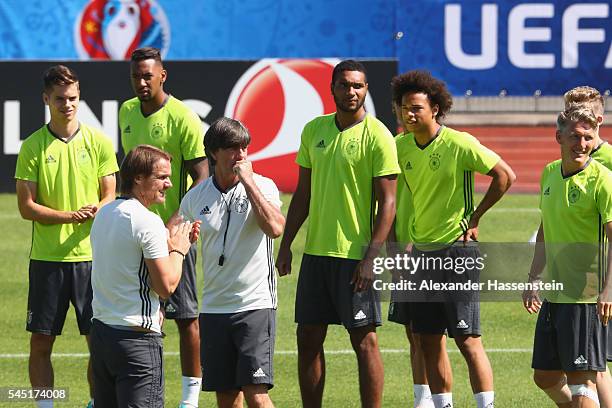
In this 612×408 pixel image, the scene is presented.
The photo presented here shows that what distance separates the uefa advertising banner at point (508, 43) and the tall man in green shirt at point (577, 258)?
42.7 ft

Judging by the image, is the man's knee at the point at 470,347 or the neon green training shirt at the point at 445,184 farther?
the neon green training shirt at the point at 445,184

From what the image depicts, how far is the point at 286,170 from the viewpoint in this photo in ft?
60.7

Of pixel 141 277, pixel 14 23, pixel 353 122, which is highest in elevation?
pixel 14 23

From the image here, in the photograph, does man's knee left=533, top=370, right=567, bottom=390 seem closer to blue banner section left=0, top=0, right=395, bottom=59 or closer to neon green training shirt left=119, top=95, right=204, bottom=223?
neon green training shirt left=119, top=95, right=204, bottom=223

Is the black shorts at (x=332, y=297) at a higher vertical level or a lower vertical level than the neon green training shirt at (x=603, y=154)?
lower

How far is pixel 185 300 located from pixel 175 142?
1172 mm

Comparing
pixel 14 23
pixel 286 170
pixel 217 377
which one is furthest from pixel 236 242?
pixel 14 23

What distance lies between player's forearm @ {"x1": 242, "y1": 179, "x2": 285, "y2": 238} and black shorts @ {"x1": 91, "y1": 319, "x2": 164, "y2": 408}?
0.91 meters

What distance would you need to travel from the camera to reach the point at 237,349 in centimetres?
721

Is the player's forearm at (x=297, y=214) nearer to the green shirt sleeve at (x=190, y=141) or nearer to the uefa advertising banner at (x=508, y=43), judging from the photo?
the green shirt sleeve at (x=190, y=141)

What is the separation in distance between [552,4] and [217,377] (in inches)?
580

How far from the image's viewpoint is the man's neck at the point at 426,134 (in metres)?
8.45

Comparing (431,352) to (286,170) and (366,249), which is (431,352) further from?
(286,170)

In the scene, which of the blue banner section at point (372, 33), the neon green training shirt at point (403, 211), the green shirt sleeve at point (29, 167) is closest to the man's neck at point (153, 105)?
the green shirt sleeve at point (29, 167)
